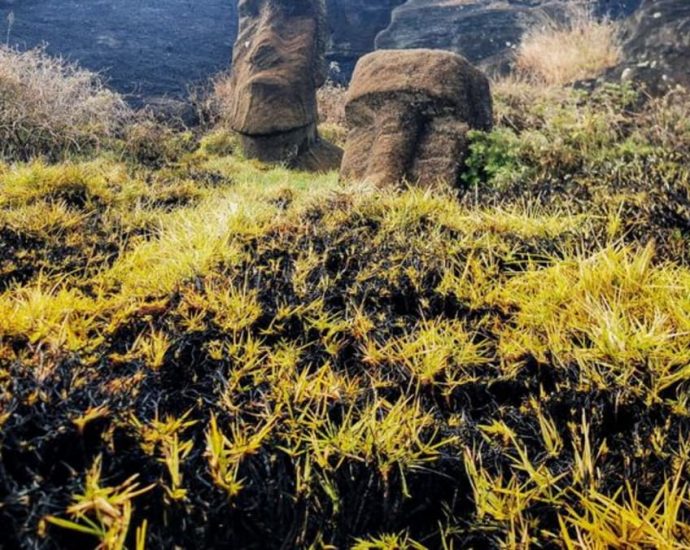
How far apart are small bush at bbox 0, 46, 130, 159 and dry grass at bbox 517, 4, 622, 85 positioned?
7467 millimetres

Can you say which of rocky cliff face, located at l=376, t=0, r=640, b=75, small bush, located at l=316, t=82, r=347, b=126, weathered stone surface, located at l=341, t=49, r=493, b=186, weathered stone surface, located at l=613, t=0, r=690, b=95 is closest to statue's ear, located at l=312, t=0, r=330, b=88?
small bush, located at l=316, t=82, r=347, b=126

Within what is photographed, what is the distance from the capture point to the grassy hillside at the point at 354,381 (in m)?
0.94

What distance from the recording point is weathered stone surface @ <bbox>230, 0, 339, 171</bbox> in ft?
23.2

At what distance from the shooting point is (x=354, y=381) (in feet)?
4.42

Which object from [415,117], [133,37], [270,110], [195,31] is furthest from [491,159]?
[195,31]

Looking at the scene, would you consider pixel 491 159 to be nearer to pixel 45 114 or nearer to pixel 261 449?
pixel 261 449

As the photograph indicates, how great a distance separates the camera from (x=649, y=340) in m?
1.25

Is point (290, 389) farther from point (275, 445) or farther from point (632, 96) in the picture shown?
point (632, 96)

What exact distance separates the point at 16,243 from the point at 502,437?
2.52 meters

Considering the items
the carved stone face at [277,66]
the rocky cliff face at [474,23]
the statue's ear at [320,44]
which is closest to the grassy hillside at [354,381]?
the carved stone face at [277,66]

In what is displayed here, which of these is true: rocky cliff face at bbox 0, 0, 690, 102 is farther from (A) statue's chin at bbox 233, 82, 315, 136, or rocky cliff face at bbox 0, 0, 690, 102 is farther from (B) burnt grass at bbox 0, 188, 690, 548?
(B) burnt grass at bbox 0, 188, 690, 548

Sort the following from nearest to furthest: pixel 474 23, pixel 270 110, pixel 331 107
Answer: pixel 270 110 → pixel 331 107 → pixel 474 23

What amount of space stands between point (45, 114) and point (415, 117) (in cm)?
489

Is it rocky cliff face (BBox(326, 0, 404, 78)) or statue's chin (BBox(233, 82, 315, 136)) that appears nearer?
statue's chin (BBox(233, 82, 315, 136))
